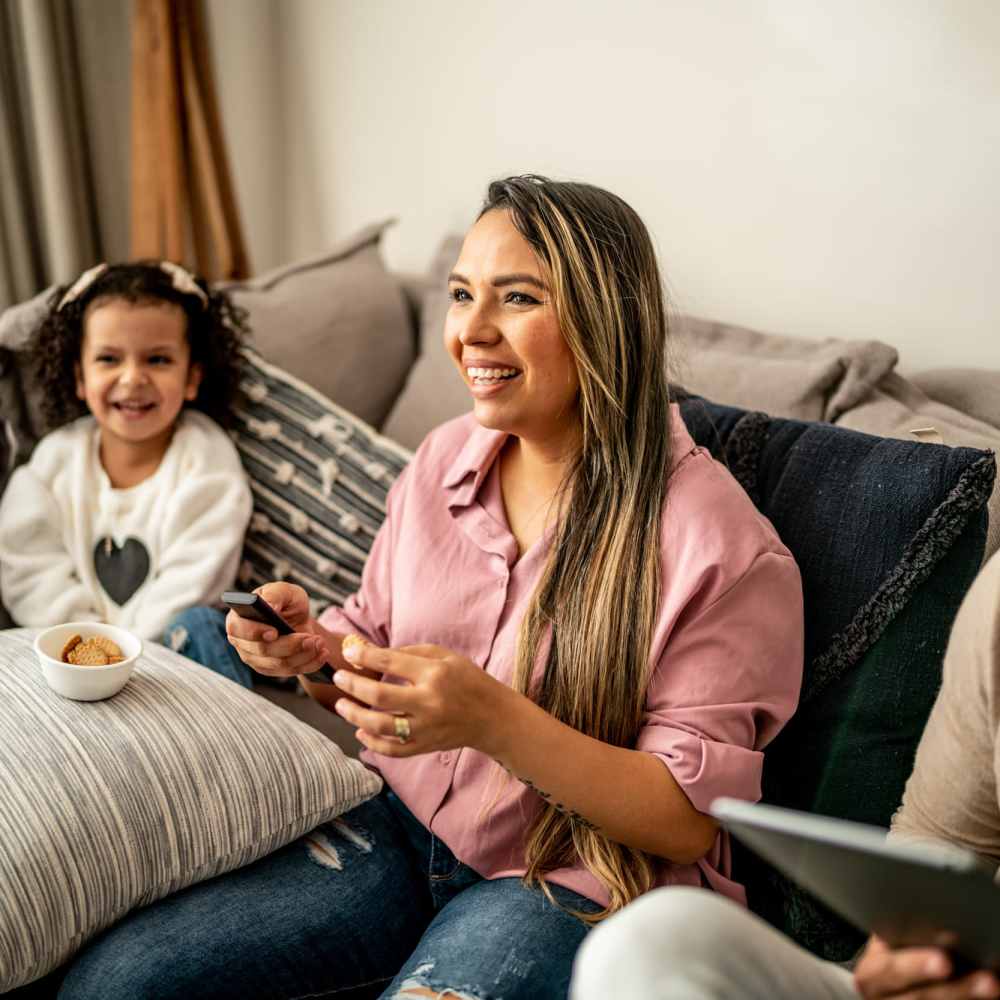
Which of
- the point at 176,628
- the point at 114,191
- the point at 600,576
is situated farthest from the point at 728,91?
the point at 114,191

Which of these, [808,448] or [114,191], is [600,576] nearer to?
[808,448]

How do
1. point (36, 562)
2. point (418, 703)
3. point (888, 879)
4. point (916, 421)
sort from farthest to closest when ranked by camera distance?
point (36, 562)
point (916, 421)
point (418, 703)
point (888, 879)

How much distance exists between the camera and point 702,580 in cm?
108

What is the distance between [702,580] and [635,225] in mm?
392

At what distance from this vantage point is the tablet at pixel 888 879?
2.17ft

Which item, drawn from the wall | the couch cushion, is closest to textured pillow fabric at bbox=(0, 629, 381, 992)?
the couch cushion

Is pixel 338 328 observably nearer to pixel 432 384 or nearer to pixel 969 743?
pixel 432 384

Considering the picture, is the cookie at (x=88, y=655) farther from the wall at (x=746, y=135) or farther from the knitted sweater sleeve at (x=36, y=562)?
the wall at (x=746, y=135)

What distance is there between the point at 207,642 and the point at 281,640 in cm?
38

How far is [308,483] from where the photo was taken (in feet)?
5.54

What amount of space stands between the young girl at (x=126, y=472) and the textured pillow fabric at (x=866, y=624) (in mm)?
874

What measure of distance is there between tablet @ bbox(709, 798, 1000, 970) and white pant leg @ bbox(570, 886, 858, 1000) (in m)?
0.06

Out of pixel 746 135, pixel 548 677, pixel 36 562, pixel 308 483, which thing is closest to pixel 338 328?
pixel 308 483

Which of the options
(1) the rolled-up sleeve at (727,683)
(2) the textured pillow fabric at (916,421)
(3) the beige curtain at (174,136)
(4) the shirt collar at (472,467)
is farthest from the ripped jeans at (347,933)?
(3) the beige curtain at (174,136)
